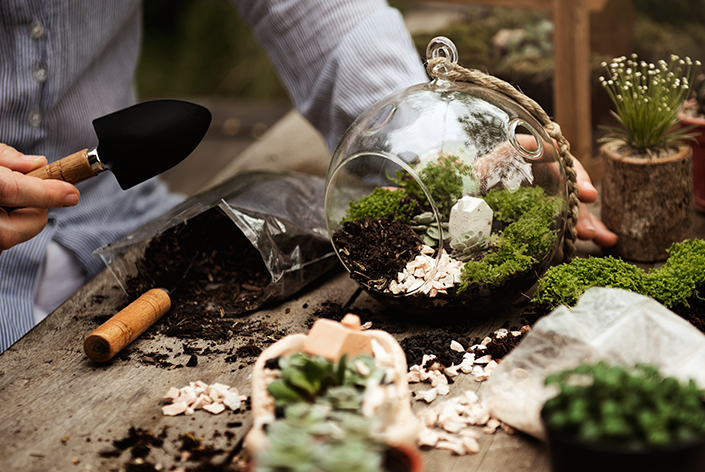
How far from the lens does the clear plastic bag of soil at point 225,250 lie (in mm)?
1309

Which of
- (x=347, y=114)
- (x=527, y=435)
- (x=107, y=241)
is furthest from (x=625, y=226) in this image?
(x=107, y=241)

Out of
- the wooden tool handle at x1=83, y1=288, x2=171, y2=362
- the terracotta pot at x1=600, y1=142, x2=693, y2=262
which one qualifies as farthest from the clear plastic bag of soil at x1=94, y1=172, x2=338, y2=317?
the terracotta pot at x1=600, y1=142, x2=693, y2=262

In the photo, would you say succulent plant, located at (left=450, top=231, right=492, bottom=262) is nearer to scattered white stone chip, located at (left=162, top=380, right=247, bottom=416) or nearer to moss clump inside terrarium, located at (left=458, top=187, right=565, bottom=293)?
moss clump inside terrarium, located at (left=458, top=187, right=565, bottom=293)

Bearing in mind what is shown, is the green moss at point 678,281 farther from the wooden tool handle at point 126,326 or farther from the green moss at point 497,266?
the wooden tool handle at point 126,326

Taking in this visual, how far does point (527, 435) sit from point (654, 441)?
25 centimetres

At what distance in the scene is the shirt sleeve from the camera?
5.28 ft

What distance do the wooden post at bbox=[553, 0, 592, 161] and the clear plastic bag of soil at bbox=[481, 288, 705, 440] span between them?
101 centimetres

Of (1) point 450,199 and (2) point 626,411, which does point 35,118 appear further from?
(2) point 626,411

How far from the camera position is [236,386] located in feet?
3.31

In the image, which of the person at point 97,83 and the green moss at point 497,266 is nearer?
the green moss at point 497,266

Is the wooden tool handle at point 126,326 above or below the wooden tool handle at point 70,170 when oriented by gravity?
below

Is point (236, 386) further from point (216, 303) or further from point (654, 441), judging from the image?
point (654, 441)

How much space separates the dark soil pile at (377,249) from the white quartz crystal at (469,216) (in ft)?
0.35

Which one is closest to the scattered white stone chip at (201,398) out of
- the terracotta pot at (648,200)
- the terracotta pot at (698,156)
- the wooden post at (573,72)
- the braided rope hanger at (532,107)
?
the braided rope hanger at (532,107)
